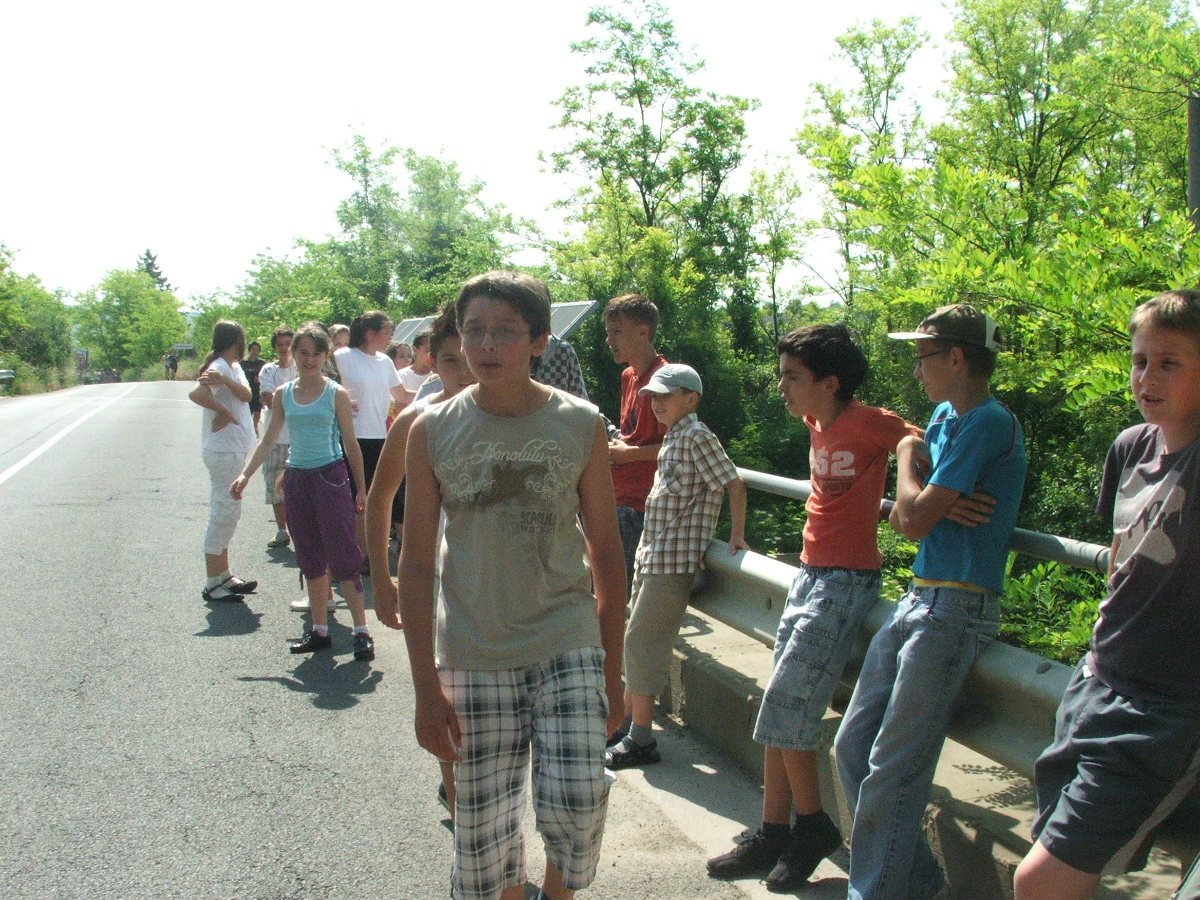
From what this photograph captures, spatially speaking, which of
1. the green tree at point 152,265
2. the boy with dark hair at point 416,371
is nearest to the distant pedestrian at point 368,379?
the boy with dark hair at point 416,371

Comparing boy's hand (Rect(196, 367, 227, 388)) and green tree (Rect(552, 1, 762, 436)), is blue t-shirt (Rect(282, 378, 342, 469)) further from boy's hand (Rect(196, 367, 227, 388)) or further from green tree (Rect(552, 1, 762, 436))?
green tree (Rect(552, 1, 762, 436))

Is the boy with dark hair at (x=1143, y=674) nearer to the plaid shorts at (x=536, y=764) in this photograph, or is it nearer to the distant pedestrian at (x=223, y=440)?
the plaid shorts at (x=536, y=764)

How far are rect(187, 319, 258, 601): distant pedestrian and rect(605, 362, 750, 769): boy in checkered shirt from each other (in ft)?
12.6

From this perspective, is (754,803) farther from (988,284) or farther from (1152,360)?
(1152,360)

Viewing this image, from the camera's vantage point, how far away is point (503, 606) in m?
2.71

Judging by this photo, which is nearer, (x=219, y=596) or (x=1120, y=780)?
(x=1120, y=780)

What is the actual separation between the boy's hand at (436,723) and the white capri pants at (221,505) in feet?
16.6

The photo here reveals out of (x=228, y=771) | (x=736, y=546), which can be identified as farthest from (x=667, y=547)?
(x=228, y=771)

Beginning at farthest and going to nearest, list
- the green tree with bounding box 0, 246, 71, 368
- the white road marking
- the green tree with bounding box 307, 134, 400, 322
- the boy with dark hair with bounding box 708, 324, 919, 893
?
the green tree with bounding box 0, 246, 71, 368
the green tree with bounding box 307, 134, 400, 322
the white road marking
the boy with dark hair with bounding box 708, 324, 919, 893

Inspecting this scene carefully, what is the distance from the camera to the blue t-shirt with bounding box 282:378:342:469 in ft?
20.9

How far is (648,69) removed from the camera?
26.8m

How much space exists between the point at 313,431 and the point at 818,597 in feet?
12.4

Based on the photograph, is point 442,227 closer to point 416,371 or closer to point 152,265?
point 416,371

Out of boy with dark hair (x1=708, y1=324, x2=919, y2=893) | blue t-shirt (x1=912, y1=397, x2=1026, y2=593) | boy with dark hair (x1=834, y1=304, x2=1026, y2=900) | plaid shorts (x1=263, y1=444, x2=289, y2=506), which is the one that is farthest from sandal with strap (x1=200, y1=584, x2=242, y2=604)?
blue t-shirt (x1=912, y1=397, x2=1026, y2=593)
